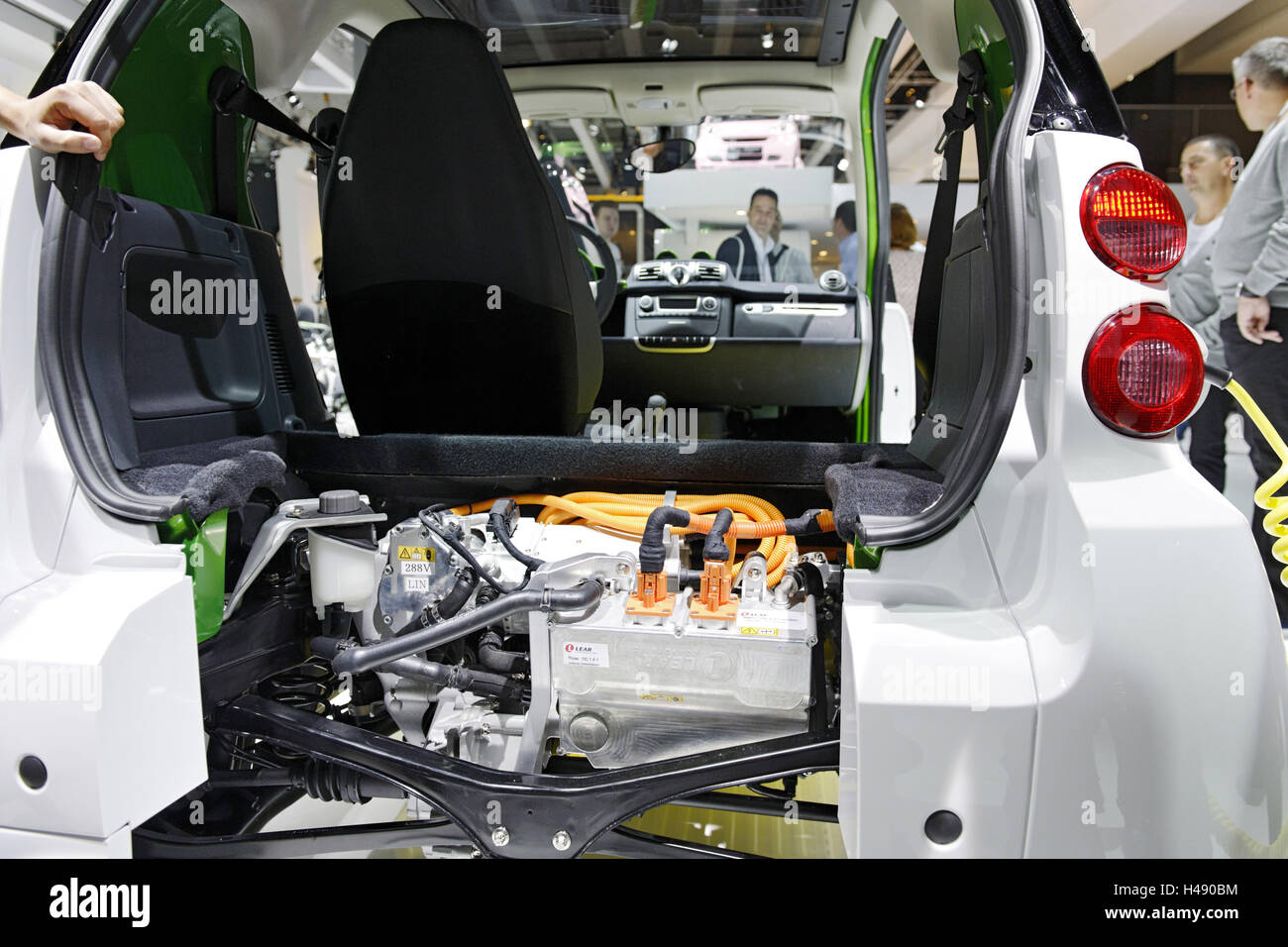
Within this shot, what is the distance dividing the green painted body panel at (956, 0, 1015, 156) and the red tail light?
302mm

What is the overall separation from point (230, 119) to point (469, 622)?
1.57 m

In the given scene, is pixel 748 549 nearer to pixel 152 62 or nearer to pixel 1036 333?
pixel 1036 333

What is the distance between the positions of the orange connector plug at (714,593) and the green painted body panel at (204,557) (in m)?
0.91

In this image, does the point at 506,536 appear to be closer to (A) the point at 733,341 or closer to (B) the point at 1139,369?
(B) the point at 1139,369

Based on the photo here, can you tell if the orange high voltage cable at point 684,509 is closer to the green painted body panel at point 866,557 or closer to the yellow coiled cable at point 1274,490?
the green painted body panel at point 866,557

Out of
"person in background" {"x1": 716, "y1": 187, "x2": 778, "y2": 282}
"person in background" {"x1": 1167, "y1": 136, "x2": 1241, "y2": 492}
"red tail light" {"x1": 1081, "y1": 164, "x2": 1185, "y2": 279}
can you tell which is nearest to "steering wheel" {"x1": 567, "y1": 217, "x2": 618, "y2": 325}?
"person in background" {"x1": 716, "y1": 187, "x2": 778, "y2": 282}

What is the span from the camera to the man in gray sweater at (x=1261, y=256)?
3.34 meters

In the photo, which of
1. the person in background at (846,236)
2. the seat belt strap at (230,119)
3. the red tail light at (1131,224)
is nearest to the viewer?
the red tail light at (1131,224)

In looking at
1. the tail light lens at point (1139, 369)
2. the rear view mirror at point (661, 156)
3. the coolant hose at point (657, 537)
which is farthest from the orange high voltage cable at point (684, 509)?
the rear view mirror at point (661, 156)

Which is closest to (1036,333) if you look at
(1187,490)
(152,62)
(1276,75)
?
(1187,490)

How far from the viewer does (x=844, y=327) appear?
3512 millimetres

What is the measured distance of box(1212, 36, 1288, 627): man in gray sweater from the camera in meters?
3.34

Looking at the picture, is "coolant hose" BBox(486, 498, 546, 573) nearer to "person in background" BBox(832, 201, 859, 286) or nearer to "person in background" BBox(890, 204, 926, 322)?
"person in background" BBox(832, 201, 859, 286)
